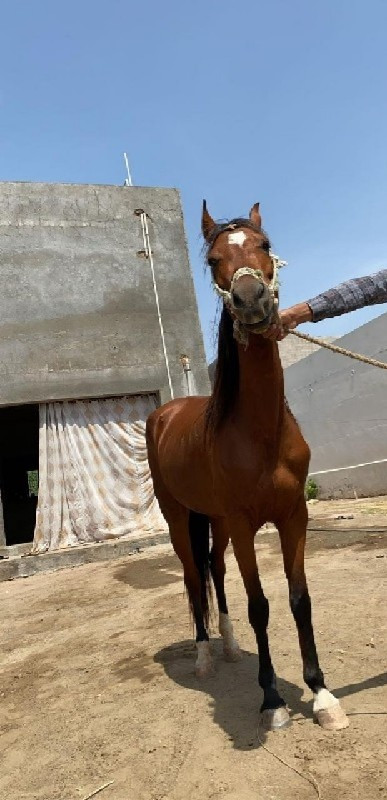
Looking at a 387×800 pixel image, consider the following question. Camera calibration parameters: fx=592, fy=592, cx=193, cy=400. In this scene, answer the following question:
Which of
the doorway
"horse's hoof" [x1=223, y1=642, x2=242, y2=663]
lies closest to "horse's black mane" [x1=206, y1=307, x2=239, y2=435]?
"horse's hoof" [x1=223, y1=642, x2=242, y2=663]

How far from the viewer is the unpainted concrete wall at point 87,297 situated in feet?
32.1

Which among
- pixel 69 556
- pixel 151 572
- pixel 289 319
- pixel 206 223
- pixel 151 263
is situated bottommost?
pixel 151 572

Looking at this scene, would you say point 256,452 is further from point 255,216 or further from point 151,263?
point 151,263

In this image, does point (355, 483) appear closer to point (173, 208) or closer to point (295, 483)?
point (173, 208)

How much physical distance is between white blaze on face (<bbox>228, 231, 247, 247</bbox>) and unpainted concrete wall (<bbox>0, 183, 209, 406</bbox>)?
7.60 metres

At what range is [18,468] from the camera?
2158cm

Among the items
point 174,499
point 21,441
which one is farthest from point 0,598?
point 21,441

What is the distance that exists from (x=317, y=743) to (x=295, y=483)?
1.04 metres

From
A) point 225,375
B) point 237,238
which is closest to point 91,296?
point 225,375

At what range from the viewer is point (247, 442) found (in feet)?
8.76

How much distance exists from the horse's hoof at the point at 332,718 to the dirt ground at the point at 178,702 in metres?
0.04

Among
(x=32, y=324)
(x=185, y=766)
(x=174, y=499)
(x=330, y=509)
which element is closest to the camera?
(x=185, y=766)

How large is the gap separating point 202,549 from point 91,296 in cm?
692

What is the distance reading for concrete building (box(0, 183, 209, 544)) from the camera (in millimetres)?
9773
